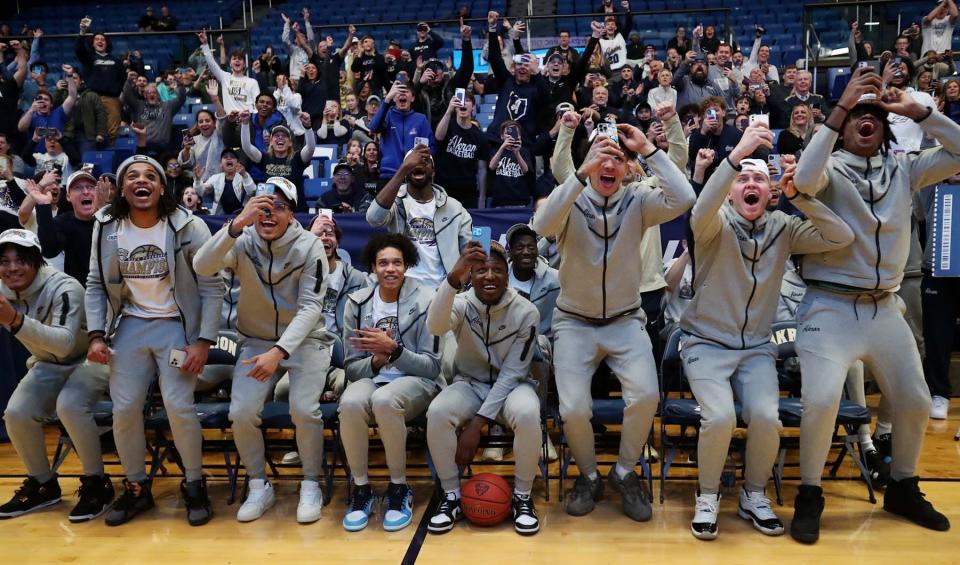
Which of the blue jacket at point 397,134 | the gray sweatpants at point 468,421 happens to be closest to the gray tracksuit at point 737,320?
the gray sweatpants at point 468,421

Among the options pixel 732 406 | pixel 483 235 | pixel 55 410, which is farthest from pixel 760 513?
pixel 55 410

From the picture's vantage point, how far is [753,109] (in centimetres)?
1049

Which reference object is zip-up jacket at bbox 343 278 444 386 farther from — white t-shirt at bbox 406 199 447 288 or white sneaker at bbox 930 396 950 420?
white sneaker at bbox 930 396 950 420

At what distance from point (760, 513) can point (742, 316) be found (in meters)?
1.00

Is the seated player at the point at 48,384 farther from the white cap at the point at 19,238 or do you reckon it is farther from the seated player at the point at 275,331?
the seated player at the point at 275,331

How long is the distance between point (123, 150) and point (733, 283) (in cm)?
981

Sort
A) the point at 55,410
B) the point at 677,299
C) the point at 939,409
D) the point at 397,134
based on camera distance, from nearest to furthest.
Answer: the point at 55,410 → the point at 677,299 → the point at 939,409 → the point at 397,134

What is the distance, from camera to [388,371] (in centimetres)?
471

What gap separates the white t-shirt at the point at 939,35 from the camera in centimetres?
1161

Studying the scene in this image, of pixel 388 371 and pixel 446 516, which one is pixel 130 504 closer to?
pixel 388 371

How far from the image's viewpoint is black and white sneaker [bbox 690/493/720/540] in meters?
4.04

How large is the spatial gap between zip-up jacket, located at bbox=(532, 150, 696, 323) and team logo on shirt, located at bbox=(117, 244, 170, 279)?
81.9 inches

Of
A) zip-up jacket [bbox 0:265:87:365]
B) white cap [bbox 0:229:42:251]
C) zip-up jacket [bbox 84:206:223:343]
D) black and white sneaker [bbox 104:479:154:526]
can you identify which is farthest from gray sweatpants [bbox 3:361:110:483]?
white cap [bbox 0:229:42:251]

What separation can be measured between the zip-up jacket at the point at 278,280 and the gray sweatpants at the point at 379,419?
49cm
